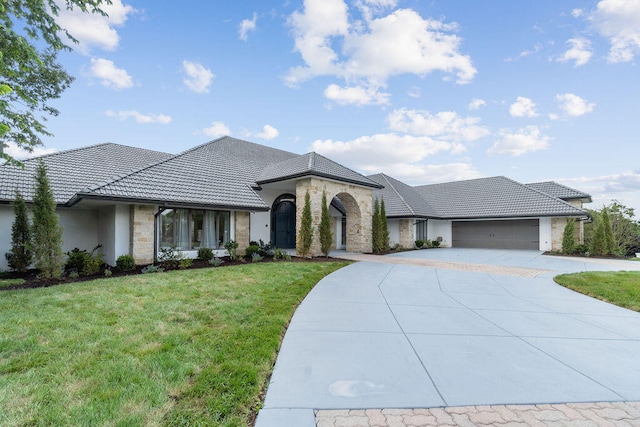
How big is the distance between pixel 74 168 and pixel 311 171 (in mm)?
10756

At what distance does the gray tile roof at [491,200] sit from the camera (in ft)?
64.5

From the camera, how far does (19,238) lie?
998 cm

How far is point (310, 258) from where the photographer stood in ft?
44.9

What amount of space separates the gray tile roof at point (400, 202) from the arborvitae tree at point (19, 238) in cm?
1671

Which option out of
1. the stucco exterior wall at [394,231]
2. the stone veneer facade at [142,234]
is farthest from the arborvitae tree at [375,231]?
the stone veneer facade at [142,234]

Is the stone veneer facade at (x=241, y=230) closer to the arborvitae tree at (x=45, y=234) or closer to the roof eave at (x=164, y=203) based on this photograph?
the roof eave at (x=164, y=203)

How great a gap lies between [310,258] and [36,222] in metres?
9.51

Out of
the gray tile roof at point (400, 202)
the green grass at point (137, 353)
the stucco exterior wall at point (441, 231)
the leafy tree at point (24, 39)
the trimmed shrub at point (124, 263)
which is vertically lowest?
the green grass at point (137, 353)

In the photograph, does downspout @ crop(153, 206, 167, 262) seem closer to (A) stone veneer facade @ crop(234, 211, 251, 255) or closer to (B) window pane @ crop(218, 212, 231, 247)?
(B) window pane @ crop(218, 212, 231, 247)

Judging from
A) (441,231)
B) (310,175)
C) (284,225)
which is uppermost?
(310,175)

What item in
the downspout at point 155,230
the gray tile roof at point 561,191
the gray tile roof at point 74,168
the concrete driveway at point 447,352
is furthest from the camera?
the gray tile roof at point 561,191

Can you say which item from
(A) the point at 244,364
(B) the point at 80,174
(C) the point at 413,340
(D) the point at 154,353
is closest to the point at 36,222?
(B) the point at 80,174

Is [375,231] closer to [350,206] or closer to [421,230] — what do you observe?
[350,206]

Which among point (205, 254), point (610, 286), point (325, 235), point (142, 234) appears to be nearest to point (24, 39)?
point (142, 234)
